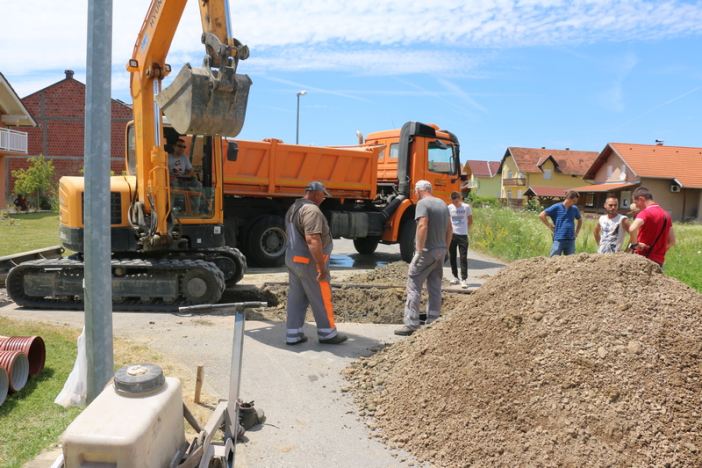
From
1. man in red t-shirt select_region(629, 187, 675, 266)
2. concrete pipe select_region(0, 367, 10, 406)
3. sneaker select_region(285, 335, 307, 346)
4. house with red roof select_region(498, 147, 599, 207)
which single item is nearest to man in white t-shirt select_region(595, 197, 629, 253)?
man in red t-shirt select_region(629, 187, 675, 266)

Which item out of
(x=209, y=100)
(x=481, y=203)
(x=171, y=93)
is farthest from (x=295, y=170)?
(x=481, y=203)

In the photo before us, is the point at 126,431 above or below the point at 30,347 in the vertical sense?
above

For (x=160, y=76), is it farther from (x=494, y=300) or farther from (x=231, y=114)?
(x=494, y=300)

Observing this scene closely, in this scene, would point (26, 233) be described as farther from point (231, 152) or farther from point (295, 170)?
point (231, 152)

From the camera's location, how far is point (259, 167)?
12.9 metres

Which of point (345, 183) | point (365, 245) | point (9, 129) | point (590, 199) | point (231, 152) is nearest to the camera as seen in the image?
point (231, 152)

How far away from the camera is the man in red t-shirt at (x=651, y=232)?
751 cm

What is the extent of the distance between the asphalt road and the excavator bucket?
245 cm

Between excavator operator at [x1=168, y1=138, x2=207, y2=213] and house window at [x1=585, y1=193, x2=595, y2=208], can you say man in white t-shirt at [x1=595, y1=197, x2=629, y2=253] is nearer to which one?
excavator operator at [x1=168, y1=138, x2=207, y2=213]

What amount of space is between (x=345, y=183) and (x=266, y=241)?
90.5 inches

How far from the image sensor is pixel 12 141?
30.5m

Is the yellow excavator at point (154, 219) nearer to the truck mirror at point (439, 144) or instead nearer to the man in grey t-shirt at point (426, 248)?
the man in grey t-shirt at point (426, 248)

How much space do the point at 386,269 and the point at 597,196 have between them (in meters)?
44.6

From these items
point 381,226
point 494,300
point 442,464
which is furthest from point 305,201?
point 381,226
